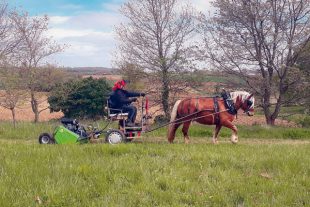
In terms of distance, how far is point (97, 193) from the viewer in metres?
6.54

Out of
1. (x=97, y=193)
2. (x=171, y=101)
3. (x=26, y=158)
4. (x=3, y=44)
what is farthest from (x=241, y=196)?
(x=3, y=44)

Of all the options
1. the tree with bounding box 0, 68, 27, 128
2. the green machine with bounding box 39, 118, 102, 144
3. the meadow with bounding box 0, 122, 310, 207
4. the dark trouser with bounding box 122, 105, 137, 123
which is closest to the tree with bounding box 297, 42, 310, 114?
the dark trouser with bounding box 122, 105, 137, 123

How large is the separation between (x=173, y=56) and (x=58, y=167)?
43.9ft

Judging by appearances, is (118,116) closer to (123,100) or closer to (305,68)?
(123,100)

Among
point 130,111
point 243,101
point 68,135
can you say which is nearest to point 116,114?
point 130,111

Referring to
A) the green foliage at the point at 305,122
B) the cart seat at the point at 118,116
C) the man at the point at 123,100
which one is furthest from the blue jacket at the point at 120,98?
the green foliage at the point at 305,122

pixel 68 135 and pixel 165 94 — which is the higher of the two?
pixel 165 94

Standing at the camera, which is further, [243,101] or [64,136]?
[243,101]

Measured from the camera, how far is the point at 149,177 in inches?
284

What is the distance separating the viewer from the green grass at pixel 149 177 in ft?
20.8

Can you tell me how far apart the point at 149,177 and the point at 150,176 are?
0.04 m

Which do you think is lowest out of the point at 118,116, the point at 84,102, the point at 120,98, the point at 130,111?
the point at 84,102

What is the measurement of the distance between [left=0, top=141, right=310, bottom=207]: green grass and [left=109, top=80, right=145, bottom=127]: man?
305cm

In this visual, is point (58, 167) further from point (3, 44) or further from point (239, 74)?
point (3, 44)
